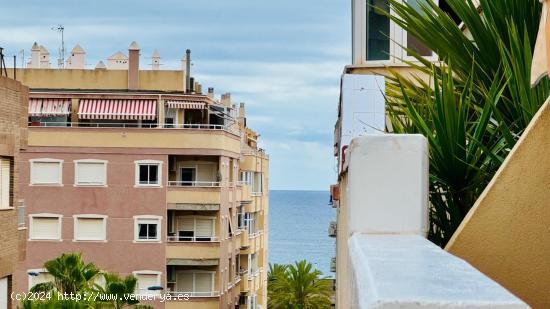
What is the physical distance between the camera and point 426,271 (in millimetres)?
2543

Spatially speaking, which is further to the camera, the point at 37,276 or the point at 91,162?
the point at 91,162

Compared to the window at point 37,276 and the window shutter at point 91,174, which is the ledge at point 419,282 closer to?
the window at point 37,276

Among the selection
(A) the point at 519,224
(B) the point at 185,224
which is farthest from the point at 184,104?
(A) the point at 519,224

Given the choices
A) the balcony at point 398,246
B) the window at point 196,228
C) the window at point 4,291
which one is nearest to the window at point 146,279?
the window at point 196,228

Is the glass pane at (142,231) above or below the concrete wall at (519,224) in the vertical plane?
below

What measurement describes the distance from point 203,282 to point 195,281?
0.35 m

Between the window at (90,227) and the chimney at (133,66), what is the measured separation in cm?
639

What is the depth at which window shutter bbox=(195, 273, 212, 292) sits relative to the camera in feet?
160

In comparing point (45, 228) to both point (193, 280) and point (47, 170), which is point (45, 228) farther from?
point (193, 280)

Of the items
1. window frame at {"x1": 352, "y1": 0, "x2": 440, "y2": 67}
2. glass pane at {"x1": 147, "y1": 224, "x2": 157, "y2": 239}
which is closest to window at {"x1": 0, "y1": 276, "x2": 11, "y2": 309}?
window frame at {"x1": 352, "y1": 0, "x2": 440, "y2": 67}

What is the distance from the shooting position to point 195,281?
160 ft

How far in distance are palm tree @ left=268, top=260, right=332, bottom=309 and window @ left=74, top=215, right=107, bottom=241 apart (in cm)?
2109

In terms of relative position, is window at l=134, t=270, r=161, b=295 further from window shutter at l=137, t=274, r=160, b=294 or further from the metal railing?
the metal railing

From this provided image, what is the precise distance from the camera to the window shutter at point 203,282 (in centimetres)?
4862
